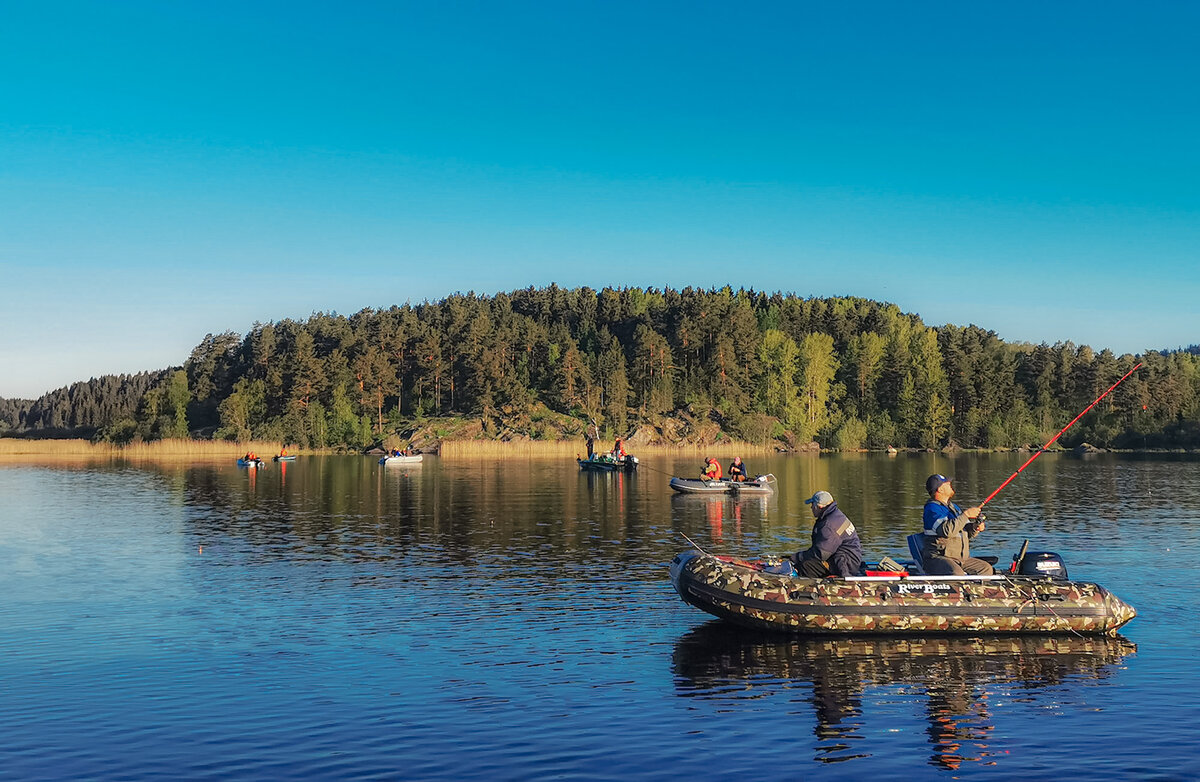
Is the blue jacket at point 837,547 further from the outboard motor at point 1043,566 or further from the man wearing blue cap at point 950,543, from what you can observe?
the outboard motor at point 1043,566

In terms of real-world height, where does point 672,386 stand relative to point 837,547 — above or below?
above

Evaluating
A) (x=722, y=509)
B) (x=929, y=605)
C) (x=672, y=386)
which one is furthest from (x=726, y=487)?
(x=672, y=386)

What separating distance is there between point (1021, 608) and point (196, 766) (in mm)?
15099

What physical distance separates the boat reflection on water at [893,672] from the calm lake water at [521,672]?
69 millimetres

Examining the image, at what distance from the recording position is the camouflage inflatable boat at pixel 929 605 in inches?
757

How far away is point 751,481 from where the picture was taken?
56094 mm

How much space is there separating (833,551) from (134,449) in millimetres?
110590

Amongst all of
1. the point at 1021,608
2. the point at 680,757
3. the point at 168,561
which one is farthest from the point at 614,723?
the point at 168,561

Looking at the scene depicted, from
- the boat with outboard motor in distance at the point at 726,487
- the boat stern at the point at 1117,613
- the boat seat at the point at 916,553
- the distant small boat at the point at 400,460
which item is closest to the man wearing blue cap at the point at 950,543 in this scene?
the boat seat at the point at 916,553

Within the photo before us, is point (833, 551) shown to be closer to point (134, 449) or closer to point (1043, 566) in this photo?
point (1043, 566)

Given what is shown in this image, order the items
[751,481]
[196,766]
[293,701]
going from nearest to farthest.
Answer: [196,766] < [293,701] < [751,481]

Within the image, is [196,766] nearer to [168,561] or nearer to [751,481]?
[168,561]

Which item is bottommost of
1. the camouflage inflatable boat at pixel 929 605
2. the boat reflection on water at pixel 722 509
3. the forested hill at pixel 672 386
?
the boat reflection on water at pixel 722 509

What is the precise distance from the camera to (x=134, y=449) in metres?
Answer: 114
